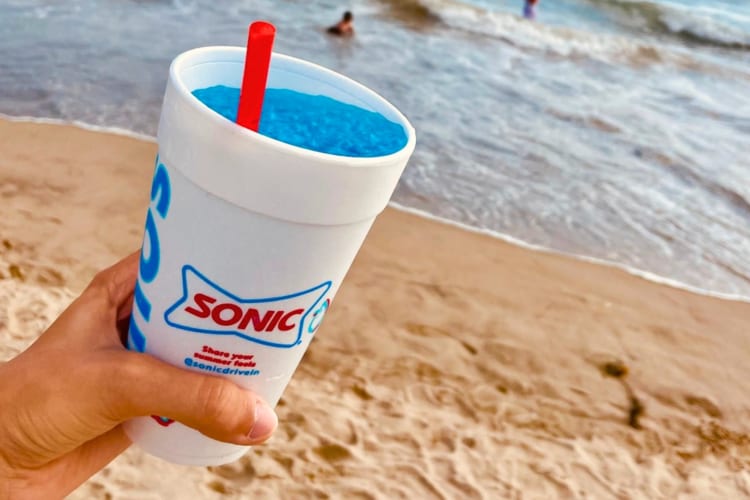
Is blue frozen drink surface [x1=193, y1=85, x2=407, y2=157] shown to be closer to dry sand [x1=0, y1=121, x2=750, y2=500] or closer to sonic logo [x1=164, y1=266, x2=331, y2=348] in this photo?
sonic logo [x1=164, y1=266, x2=331, y2=348]

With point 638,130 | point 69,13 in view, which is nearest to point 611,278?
point 638,130

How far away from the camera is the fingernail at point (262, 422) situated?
4.71 feet

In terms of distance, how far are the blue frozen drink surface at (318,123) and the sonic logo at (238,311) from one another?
0.26m

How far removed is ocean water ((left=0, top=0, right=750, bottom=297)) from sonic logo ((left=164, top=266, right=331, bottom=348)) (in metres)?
3.88

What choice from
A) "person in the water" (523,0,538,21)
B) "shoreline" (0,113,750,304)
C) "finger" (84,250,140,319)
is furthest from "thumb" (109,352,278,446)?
"person in the water" (523,0,538,21)

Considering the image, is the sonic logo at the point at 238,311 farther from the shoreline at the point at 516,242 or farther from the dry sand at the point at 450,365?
the shoreline at the point at 516,242

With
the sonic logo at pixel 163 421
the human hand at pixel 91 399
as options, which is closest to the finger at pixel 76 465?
the human hand at pixel 91 399

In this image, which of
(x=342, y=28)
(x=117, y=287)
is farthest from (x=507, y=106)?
(x=117, y=287)

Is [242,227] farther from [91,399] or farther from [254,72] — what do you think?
[91,399]

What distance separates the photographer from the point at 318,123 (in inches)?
50.3

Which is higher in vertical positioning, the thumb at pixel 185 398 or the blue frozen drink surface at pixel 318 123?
the blue frozen drink surface at pixel 318 123

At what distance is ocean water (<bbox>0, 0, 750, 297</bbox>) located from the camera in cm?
537

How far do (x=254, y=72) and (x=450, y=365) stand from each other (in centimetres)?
280

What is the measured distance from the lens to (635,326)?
167 inches
